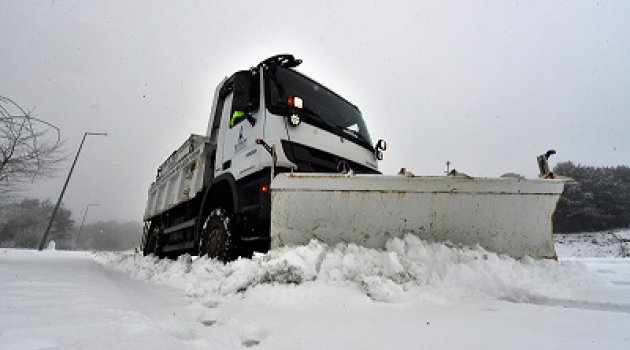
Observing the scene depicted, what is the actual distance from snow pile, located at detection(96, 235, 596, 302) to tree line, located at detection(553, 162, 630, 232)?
29204mm

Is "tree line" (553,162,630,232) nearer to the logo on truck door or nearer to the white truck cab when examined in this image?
the white truck cab

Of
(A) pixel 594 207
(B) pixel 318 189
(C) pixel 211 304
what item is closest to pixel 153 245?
(C) pixel 211 304

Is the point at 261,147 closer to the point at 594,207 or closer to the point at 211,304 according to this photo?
the point at 211,304

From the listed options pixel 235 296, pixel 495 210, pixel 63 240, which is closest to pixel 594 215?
pixel 495 210

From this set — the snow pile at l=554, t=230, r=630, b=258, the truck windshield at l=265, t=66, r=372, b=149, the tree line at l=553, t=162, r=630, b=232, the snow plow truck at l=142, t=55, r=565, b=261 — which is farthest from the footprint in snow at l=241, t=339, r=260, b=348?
the tree line at l=553, t=162, r=630, b=232

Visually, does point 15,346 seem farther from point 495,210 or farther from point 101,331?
point 495,210

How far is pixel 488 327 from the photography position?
173 cm

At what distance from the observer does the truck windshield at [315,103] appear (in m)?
3.87

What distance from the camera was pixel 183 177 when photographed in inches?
239

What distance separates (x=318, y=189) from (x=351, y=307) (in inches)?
41.7

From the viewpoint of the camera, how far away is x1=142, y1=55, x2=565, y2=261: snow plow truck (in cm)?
292

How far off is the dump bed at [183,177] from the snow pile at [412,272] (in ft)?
8.45

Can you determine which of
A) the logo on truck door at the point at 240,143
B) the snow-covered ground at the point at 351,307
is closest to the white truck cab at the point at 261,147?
the logo on truck door at the point at 240,143

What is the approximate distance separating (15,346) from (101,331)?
0.32m
